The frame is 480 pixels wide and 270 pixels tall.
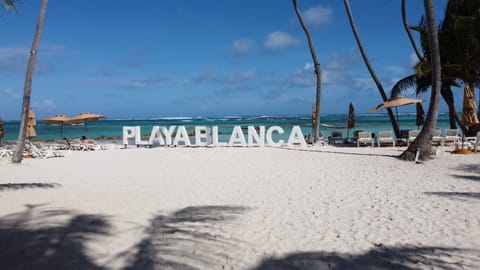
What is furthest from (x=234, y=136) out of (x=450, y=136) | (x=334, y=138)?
(x=450, y=136)

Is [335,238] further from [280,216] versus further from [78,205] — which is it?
[78,205]

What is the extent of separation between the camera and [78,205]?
5.90m

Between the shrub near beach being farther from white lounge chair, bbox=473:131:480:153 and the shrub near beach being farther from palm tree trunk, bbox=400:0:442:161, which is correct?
white lounge chair, bbox=473:131:480:153

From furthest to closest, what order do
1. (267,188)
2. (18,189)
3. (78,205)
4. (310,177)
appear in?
(310,177) < (267,188) < (18,189) < (78,205)

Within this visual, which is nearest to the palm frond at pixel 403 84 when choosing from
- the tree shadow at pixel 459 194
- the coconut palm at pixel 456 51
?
the coconut palm at pixel 456 51

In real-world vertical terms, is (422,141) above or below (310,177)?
above

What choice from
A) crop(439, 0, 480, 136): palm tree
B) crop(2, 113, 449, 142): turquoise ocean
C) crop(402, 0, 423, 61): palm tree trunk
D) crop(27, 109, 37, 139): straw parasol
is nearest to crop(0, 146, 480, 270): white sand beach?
crop(27, 109, 37, 139): straw parasol

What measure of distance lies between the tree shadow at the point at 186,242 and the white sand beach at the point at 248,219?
14mm

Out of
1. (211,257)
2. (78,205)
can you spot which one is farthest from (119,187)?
(211,257)

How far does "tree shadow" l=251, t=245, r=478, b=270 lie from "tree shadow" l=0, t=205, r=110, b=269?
2.08 metres

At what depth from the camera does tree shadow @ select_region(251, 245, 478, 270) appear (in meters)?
3.49

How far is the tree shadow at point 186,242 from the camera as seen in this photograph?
12.2 feet

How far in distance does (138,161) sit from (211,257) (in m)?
9.02

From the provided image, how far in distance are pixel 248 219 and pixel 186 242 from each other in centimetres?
121
